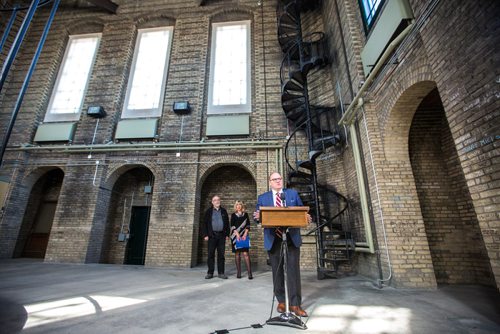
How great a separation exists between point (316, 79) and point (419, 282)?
5.83 meters

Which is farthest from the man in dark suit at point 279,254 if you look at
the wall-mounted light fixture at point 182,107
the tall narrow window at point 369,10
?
the wall-mounted light fixture at point 182,107

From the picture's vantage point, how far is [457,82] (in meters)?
2.56

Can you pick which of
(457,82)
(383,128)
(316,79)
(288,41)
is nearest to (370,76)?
(383,128)

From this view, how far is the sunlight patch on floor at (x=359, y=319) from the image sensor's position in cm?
209

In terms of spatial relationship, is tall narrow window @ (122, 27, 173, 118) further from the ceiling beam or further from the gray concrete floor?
the gray concrete floor

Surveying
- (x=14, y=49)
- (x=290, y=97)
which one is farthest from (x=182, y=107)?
(x=14, y=49)

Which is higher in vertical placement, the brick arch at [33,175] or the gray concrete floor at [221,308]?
the brick arch at [33,175]

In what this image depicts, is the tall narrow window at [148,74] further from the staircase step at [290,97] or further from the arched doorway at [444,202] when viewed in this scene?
the arched doorway at [444,202]

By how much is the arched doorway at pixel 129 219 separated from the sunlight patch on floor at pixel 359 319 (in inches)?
267

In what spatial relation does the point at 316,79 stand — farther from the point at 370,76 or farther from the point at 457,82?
the point at 457,82

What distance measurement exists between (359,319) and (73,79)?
1116cm

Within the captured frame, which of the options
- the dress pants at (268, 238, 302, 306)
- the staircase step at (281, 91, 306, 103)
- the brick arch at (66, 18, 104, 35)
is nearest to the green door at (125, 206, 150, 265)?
the staircase step at (281, 91, 306, 103)

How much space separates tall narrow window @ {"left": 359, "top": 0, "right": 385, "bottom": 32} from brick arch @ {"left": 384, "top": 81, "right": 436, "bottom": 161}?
2.04 m

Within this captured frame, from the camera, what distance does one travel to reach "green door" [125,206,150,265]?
7590 mm
